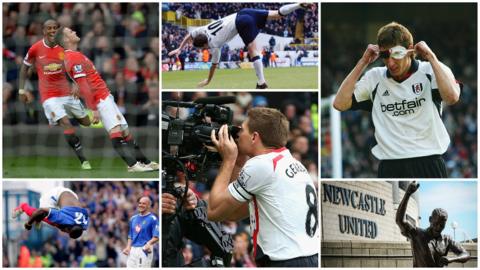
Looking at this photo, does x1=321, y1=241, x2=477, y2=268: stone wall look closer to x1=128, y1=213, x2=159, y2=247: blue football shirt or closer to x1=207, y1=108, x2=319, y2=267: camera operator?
x1=128, y1=213, x2=159, y2=247: blue football shirt

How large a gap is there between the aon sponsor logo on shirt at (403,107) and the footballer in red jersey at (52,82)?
7.36ft

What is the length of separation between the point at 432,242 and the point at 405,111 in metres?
1.04

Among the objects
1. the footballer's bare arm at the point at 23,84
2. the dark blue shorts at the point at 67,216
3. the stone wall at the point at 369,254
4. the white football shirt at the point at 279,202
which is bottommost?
the stone wall at the point at 369,254

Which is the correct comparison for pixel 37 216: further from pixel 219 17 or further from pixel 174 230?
pixel 219 17

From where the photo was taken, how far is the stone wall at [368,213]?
677 cm

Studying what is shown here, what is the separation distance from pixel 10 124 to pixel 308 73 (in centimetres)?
232

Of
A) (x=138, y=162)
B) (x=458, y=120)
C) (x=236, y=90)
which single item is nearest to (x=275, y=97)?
(x=236, y=90)

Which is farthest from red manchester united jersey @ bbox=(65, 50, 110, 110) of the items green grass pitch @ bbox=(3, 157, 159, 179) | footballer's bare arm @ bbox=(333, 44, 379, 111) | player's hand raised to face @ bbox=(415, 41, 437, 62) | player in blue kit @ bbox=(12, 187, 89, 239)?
player's hand raised to face @ bbox=(415, 41, 437, 62)

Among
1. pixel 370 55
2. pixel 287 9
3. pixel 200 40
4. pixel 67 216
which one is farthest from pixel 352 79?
pixel 67 216

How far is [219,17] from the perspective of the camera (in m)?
6.71

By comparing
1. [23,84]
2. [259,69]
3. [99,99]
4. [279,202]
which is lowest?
[279,202]

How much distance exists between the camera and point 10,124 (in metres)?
6.91

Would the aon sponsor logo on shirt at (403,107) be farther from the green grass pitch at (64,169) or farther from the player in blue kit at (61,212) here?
the player in blue kit at (61,212)

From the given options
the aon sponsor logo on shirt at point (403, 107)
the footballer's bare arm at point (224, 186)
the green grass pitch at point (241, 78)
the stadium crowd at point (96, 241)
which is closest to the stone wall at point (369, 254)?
the aon sponsor logo on shirt at point (403, 107)
